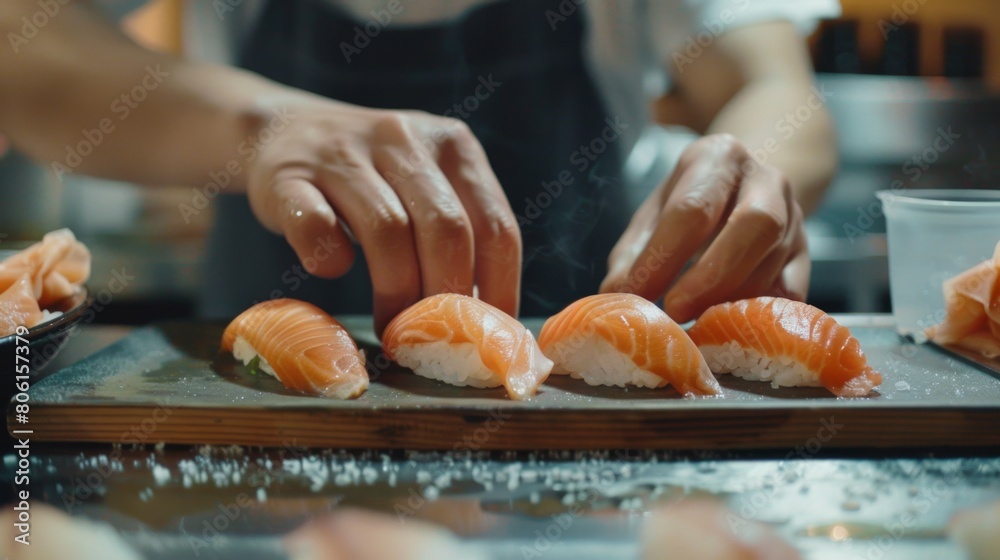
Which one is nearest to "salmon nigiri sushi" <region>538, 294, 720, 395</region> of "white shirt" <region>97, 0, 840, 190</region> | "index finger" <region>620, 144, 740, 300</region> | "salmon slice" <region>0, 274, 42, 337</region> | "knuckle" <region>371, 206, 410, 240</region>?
"index finger" <region>620, 144, 740, 300</region>

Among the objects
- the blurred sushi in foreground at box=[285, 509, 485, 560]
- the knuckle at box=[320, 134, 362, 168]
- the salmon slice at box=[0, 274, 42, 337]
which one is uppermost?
the knuckle at box=[320, 134, 362, 168]

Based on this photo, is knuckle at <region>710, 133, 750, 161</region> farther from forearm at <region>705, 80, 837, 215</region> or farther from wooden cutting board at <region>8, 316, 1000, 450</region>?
wooden cutting board at <region>8, 316, 1000, 450</region>

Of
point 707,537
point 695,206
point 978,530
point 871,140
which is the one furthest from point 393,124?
point 871,140

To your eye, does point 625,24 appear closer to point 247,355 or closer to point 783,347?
point 783,347

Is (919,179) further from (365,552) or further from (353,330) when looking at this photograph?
(365,552)

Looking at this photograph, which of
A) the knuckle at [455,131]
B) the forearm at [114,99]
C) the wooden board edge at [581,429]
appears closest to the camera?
the wooden board edge at [581,429]

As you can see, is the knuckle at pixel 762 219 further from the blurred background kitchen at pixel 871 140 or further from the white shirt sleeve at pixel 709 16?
the blurred background kitchen at pixel 871 140

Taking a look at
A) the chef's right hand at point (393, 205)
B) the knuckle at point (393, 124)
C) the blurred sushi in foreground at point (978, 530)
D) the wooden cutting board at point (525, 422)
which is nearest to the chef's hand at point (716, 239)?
the chef's right hand at point (393, 205)
